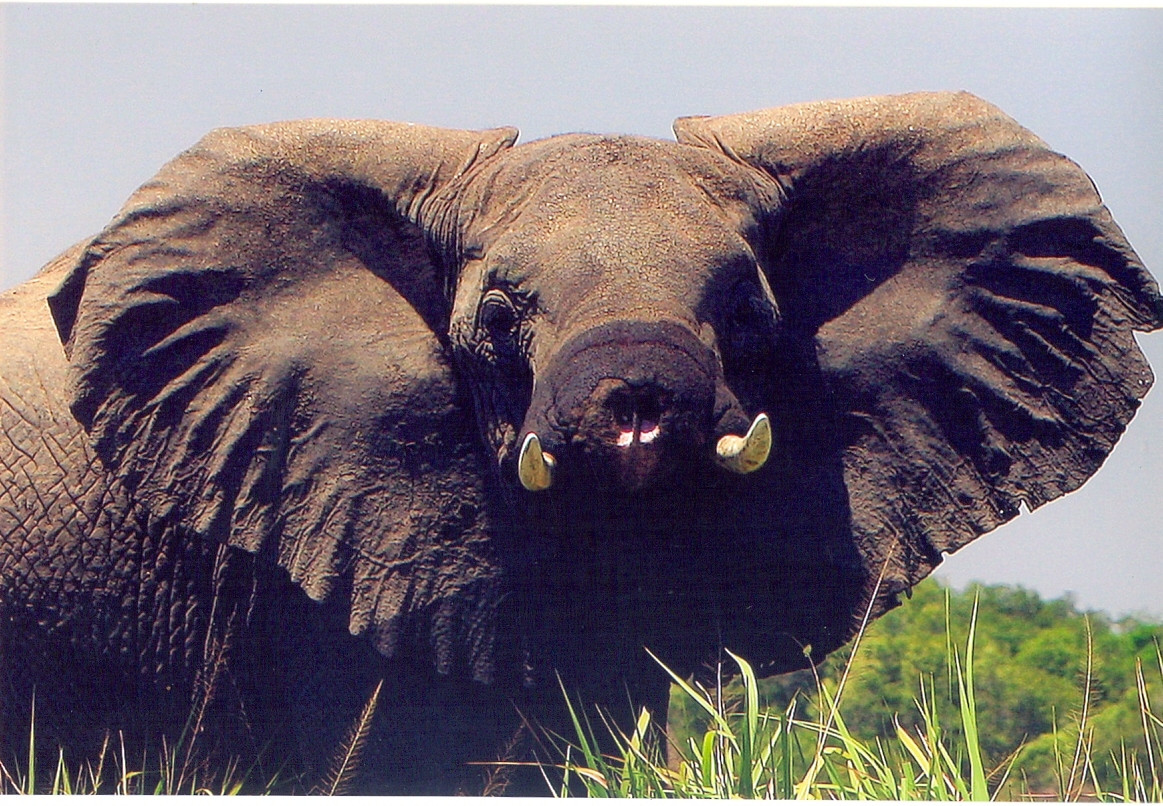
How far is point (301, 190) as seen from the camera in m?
2.50

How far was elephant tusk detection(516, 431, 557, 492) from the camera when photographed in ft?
6.63

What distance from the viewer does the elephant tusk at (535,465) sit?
2021mm

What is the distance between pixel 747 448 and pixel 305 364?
74cm

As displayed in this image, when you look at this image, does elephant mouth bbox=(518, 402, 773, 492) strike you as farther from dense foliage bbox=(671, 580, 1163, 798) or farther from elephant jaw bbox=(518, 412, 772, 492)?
dense foliage bbox=(671, 580, 1163, 798)

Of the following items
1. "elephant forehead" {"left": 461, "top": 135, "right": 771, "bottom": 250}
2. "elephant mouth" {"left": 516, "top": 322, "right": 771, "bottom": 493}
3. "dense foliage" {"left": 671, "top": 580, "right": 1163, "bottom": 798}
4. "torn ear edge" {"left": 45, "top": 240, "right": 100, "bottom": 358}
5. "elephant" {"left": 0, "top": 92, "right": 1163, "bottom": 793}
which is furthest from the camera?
"dense foliage" {"left": 671, "top": 580, "right": 1163, "bottom": 798}

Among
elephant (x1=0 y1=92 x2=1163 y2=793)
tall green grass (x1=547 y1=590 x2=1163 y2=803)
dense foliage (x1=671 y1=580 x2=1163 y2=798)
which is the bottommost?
dense foliage (x1=671 y1=580 x2=1163 y2=798)

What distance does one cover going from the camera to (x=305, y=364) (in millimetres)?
2500

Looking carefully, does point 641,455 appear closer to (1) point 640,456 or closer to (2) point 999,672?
(1) point 640,456

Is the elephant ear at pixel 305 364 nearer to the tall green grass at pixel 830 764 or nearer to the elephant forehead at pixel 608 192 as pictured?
the elephant forehead at pixel 608 192

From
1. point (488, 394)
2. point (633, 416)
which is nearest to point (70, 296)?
point (488, 394)

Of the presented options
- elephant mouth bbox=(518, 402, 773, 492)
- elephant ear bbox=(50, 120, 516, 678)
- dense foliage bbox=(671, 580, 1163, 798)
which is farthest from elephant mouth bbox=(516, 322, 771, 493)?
dense foliage bbox=(671, 580, 1163, 798)

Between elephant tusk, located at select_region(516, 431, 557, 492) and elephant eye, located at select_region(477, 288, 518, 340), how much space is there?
243 millimetres

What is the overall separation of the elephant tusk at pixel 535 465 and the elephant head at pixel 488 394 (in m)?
0.31

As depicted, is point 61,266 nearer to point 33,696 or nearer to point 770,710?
point 33,696
